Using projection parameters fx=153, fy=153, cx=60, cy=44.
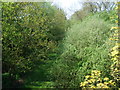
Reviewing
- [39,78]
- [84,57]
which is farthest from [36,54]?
[84,57]

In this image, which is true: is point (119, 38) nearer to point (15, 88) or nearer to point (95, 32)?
point (95, 32)

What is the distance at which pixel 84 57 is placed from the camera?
4.62 meters

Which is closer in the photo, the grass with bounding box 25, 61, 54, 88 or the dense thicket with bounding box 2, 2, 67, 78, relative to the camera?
the dense thicket with bounding box 2, 2, 67, 78

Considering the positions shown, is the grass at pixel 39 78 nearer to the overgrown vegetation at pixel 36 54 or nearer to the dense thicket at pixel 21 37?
the overgrown vegetation at pixel 36 54

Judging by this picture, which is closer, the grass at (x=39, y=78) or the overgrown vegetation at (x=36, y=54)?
the overgrown vegetation at (x=36, y=54)

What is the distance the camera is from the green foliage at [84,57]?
3.93 meters

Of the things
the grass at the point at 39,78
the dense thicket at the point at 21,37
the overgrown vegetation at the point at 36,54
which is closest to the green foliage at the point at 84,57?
the overgrown vegetation at the point at 36,54

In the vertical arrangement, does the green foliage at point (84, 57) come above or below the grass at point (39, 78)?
above

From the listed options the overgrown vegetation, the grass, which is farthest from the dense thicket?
the grass

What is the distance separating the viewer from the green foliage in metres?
3.93

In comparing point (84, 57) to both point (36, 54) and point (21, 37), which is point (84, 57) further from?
point (21, 37)

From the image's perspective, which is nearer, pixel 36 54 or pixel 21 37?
pixel 21 37

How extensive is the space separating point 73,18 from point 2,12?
6.36m

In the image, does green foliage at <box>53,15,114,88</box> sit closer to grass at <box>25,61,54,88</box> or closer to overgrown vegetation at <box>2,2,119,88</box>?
overgrown vegetation at <box>2,2,119,88</box>
